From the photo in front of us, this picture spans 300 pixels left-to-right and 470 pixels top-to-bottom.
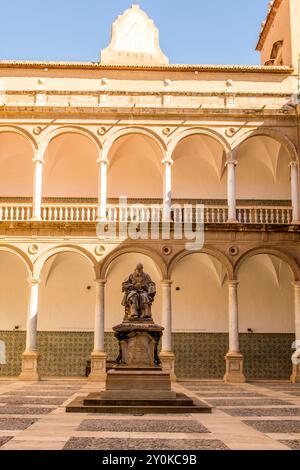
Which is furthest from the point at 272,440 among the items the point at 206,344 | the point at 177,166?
the point at 177,166

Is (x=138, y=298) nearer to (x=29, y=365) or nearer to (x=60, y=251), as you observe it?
(x=60, y=251)

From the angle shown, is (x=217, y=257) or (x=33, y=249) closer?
(x=33, y=249)

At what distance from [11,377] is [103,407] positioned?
36.5 ft

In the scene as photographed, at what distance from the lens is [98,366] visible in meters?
18.1

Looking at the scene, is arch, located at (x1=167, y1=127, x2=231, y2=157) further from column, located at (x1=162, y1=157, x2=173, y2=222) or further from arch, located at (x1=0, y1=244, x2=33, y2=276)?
arch, located at (x1=0, y1=244, x2=33, y2=276)

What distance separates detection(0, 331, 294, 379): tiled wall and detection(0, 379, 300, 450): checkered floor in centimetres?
839

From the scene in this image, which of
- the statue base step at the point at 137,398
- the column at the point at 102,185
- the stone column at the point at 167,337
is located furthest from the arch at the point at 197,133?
the statue base step at the point at 137,398

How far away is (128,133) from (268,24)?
31.9 feet

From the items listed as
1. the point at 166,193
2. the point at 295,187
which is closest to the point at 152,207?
the point at 166,193

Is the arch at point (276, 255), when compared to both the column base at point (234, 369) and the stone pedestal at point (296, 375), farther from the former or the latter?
the stone pedestal at point (296, 375)

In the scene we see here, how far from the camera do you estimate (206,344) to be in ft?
68.2

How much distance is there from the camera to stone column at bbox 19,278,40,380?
18.0 meters

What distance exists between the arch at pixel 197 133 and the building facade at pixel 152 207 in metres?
0.04
